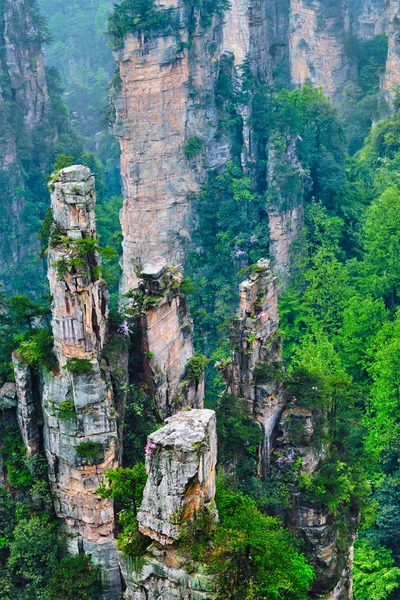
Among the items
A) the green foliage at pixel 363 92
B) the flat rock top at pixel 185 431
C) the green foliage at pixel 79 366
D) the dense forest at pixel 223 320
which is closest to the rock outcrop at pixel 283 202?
the dense forest at pixel 223 320

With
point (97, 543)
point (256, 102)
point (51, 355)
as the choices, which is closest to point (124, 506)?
point (97, 543)

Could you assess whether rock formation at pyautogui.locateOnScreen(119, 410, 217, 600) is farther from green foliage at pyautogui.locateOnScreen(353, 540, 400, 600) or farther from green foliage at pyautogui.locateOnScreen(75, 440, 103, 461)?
green foliage at pyautogui.locateOnScreen(353, 540, 400, 600)

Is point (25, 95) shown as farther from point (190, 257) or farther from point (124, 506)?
point (124, 506)

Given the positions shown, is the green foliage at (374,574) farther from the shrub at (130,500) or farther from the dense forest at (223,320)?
the shrub at (130,500)

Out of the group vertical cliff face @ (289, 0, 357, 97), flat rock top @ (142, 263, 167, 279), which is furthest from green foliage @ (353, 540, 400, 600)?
vertical cliff face @ (289, 0, 357, 97)

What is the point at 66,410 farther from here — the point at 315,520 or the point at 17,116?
the point at 17,116

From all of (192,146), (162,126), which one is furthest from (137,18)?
(192,146)
